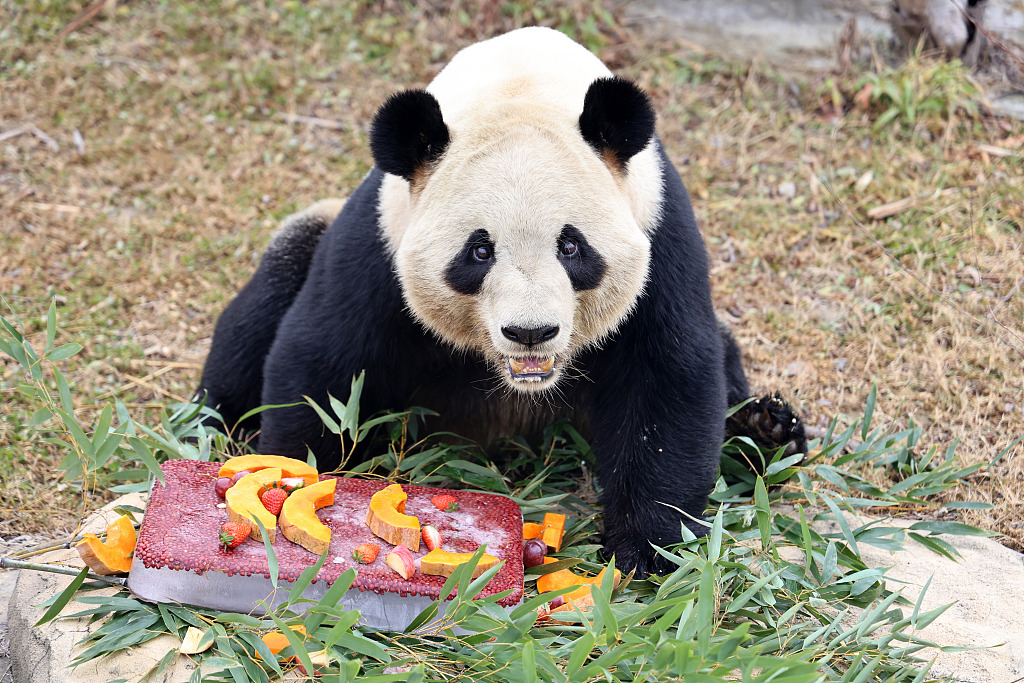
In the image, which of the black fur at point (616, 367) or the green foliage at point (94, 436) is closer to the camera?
the green foliage at point (94, 436)

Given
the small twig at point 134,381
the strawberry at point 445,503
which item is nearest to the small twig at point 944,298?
the strawberry at point 445,503

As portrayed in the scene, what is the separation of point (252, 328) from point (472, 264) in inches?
60.0

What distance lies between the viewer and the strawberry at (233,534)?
2.52m

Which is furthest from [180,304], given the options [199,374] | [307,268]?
[307,268]

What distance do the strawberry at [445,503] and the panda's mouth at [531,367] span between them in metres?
0.50

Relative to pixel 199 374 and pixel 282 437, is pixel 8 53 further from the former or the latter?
pixel 282 437

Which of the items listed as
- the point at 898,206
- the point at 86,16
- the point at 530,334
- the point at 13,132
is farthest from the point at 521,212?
the point at 86,16

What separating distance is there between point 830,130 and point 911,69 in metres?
0.58

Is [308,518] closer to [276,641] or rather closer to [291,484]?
[291,484]

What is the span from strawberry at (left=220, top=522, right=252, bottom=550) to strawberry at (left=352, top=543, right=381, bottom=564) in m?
0.31

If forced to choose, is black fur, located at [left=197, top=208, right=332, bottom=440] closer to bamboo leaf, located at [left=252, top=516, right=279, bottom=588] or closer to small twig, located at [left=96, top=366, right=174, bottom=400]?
small twig, located at [left=96, top=366, right=174, bottom=400]

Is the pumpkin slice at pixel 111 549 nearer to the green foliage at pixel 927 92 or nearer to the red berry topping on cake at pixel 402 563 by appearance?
the red berry topping on cake at pixel 402 563

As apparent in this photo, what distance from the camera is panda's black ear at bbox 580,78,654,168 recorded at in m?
2.67

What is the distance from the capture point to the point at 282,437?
330 cm
